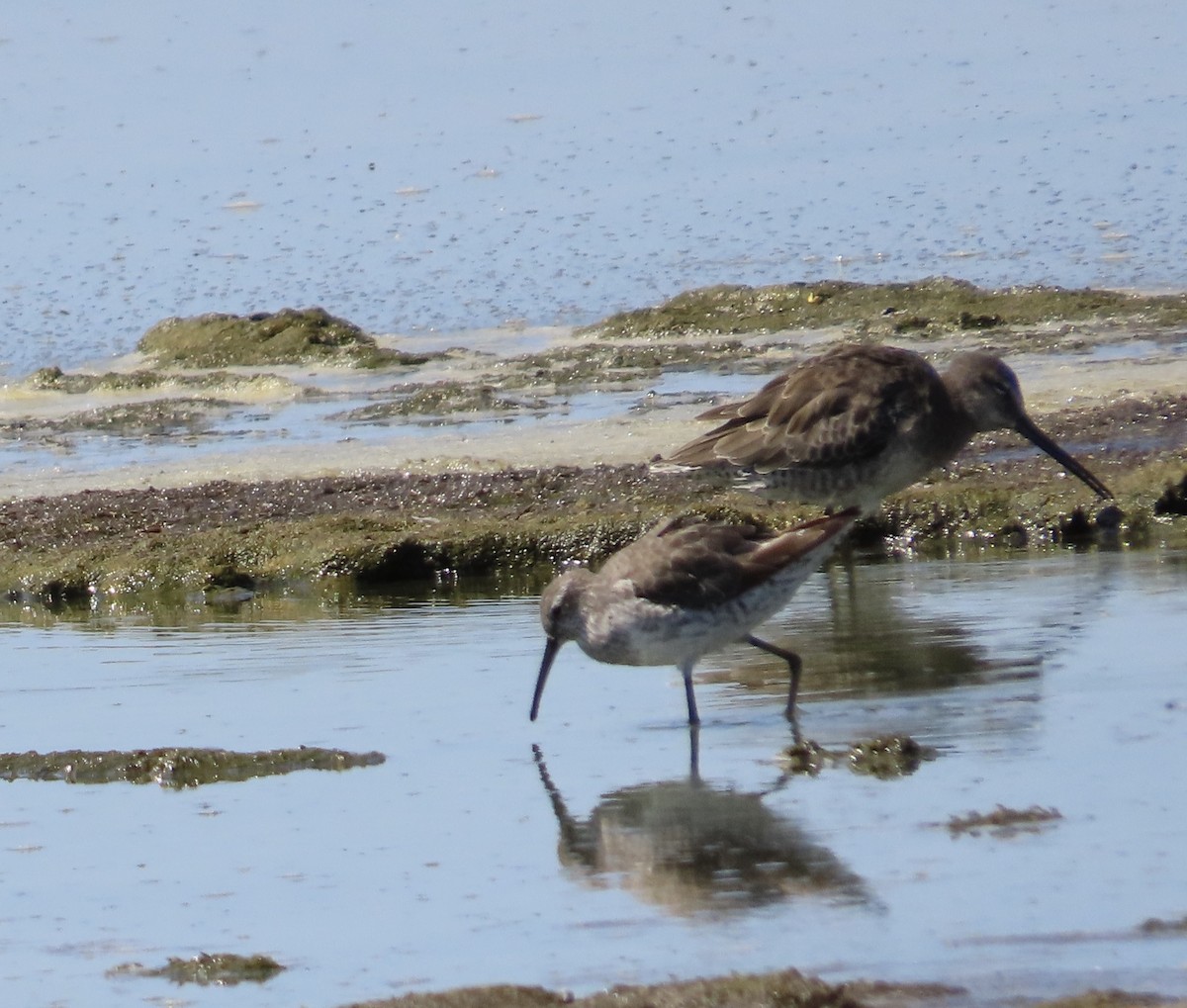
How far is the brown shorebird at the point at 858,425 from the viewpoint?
8.95 m

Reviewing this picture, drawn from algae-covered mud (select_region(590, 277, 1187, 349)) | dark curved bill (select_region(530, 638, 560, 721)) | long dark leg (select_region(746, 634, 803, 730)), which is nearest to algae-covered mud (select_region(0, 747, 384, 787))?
dark curved bill (select_region(530, 638, 560, 721))

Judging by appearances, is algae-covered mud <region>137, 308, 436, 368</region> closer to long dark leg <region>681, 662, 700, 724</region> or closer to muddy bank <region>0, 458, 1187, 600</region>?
muddy bank <region>0, 458, 1187, 600</region>

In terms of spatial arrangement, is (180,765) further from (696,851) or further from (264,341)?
(264,341)

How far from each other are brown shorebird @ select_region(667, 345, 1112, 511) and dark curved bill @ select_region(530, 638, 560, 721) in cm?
263

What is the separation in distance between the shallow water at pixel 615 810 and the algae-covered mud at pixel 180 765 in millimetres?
91

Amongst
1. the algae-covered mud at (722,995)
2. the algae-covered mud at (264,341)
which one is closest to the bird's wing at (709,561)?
the algae-covered mud at (722,995)

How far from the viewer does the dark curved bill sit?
647 centimetres

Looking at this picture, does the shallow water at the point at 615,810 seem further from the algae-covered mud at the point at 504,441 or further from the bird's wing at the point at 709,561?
the algae-covered mud at the point at 504,441

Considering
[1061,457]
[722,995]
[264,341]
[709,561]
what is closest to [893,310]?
[264,341]

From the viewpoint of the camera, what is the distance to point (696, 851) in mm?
5105

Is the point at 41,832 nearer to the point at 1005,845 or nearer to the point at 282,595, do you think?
the point at 1005,845

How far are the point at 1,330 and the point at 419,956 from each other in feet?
52.9

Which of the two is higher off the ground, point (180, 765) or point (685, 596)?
point (685, 596)

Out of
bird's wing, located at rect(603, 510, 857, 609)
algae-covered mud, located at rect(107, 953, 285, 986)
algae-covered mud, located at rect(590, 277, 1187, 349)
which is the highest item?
algae-covered mud, located at rect(590, 277, 1187, 349)
